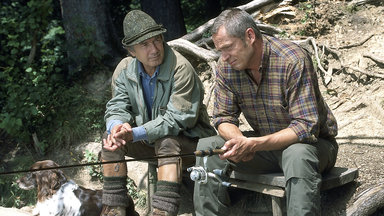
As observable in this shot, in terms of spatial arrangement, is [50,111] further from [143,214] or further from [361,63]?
[361,63]

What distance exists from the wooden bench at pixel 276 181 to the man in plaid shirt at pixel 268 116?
7 cm

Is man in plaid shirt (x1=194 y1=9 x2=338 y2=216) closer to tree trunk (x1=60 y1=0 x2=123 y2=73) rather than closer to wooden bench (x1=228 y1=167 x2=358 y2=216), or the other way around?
wooden bench (x1=228 y1=167 x2=358 y2=216)

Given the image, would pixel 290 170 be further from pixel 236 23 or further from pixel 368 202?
pixel 236 23

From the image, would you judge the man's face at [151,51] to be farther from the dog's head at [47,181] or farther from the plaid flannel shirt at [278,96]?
the dog's head at [47,181]

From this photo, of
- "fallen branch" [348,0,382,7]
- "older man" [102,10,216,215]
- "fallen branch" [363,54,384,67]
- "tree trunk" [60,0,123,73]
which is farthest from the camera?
"tree trunk" [60,0,123,73]

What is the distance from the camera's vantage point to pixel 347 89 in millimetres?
6488

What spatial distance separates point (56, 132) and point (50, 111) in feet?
1.33

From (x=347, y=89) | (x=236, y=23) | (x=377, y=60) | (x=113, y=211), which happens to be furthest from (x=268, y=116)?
(x=377, y=60)

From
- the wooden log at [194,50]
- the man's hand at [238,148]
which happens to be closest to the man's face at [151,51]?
the man's hand at [238,148]

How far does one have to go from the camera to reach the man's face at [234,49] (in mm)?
3844

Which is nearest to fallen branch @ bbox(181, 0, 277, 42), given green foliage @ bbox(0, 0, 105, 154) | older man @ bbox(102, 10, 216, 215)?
green foliage @ bbox(0, 0, 105, 154)

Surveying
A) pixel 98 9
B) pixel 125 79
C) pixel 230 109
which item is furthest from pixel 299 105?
pixel 98 9

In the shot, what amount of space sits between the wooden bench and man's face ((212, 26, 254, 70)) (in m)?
0.85

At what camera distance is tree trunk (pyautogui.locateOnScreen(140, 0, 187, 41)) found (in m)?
8.99
